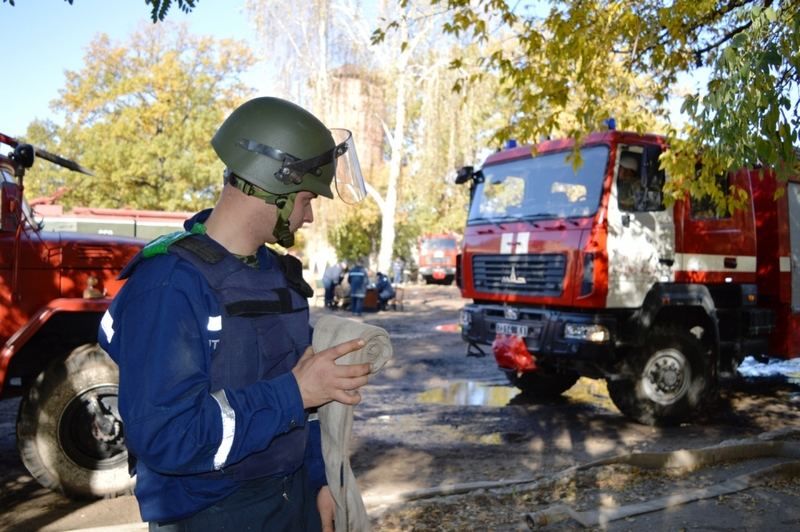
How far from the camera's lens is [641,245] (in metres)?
7.41

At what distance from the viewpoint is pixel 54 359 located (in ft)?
16.9

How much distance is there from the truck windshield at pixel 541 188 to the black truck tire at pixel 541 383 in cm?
218

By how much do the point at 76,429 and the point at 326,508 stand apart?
3504 mm

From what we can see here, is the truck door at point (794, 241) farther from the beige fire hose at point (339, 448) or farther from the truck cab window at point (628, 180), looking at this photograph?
the beige fire hose at point (339, 448)

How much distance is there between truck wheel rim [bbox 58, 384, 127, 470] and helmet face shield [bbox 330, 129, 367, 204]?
3.38 metres

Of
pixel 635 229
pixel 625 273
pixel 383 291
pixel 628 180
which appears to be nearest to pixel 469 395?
pixel 625 273

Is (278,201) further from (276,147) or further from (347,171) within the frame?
(347,171)

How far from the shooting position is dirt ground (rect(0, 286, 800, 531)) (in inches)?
171

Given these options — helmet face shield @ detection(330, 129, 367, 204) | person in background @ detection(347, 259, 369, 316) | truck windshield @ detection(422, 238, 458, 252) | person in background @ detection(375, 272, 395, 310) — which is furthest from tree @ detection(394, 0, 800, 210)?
truck windshield @ detection(422, 238, 458, 252)

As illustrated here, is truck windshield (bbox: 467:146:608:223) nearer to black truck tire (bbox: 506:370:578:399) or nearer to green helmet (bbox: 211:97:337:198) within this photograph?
black truck tire (bbox: 506:370:578:399)

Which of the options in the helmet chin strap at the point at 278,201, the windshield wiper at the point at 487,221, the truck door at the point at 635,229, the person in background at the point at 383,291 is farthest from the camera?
the person in background at the point at 383,291

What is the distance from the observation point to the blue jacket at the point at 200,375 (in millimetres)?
1651

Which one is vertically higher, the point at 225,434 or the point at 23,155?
the point at 23,155

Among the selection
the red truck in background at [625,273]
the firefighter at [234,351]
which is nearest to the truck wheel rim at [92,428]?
the firefighter at [234,351]
